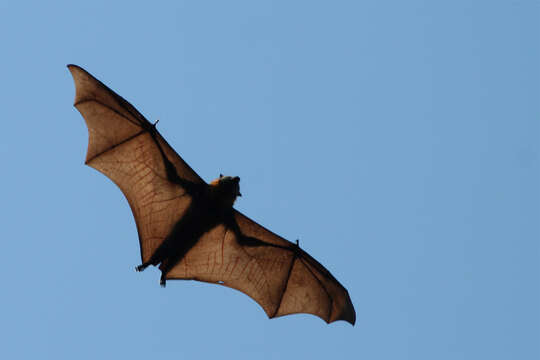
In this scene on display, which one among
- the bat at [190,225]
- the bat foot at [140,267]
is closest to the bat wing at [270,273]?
the bat at [190,225]

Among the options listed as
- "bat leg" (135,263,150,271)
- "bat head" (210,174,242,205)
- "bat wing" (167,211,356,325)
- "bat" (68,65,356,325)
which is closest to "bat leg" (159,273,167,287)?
"bat" (68,65,356,325)

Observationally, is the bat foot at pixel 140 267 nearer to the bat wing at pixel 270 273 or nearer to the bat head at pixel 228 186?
the bat wing at pixel 270 273

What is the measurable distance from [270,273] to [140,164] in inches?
175

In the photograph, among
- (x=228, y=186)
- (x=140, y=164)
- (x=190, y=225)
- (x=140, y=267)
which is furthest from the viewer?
(x=190, y=225)

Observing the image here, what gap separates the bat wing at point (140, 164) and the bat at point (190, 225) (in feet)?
0.08

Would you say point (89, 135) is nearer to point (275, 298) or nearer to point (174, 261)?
point (174, 261)

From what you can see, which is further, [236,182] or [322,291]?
[322,291]

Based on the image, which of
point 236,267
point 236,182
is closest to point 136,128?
point 236,182

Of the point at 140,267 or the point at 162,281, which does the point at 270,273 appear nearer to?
the point at 162,281

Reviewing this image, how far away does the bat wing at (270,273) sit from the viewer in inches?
794

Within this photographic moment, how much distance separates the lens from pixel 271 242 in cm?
2050

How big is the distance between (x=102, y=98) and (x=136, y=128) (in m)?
1.09

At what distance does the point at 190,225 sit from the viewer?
19.5 m

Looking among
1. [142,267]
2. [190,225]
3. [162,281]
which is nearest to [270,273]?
[190,225]
